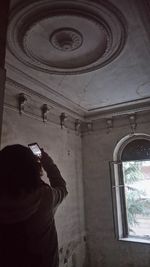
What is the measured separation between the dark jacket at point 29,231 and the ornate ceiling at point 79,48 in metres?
1.54

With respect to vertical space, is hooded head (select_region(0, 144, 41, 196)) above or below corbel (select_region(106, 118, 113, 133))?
below

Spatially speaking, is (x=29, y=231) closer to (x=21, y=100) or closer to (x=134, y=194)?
(x=21, y=100)

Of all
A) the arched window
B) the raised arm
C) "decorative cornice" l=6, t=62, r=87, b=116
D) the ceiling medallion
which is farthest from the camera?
the arched window

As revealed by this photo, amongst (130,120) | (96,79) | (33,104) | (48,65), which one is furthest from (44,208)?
(130,120)

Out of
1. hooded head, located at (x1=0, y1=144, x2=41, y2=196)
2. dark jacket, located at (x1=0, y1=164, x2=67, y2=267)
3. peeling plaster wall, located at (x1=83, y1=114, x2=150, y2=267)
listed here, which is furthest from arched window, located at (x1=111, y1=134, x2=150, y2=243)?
hooded head, located at (x1=0, y1=144, x2=41, y2=196)

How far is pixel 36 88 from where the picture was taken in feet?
10.6

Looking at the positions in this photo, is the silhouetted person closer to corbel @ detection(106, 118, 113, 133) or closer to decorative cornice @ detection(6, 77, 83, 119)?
decorative cornice @ detection(6, 77, 83, 119)

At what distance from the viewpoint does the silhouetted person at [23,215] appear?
2.81 ft

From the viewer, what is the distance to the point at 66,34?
7.02 ft

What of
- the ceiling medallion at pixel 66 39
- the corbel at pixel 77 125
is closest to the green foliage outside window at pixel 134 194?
the corbel at pixel 77 125

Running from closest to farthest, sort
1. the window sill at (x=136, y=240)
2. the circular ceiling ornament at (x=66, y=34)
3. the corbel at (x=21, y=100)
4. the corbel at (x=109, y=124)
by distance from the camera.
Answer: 1. the circular ceiling ornament at (x=66, y=34)
2. the corbel at (x=21, y=100)
3. the window sill at (x=136, y=240)
4. the corbel at (x=109, y=124)

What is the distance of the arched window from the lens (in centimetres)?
422

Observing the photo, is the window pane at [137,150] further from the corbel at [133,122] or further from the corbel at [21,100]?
the corbel at [21,100]

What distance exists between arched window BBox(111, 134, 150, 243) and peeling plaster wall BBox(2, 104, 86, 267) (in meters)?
0.73
